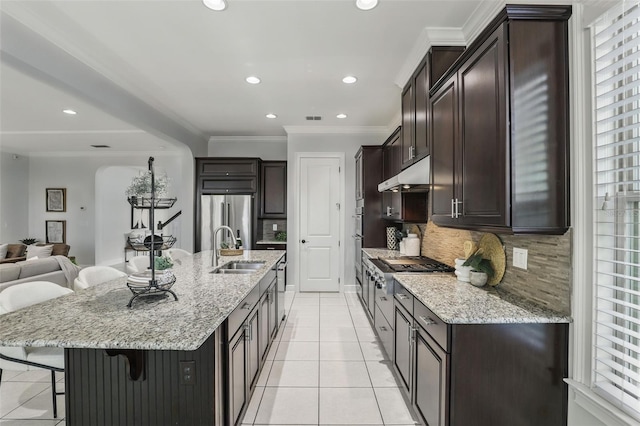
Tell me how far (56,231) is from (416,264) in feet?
27.4

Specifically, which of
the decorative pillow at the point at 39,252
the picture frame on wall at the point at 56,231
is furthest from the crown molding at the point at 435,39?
the picture frame on wall at the point at 56,231

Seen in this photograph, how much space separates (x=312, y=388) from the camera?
94.7 inches

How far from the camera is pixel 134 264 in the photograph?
3.17 metres

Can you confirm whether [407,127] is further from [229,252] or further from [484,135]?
[229,252]

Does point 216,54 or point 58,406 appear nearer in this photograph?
point 58,406

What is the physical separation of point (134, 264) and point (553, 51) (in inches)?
146

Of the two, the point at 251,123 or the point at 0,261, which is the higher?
the point at 251,123

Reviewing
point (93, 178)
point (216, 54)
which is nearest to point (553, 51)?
point (216, 54)

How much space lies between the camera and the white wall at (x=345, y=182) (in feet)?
17.1

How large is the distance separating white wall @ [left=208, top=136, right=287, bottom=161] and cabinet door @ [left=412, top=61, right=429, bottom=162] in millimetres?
3573

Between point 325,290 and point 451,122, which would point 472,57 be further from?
point 325,290

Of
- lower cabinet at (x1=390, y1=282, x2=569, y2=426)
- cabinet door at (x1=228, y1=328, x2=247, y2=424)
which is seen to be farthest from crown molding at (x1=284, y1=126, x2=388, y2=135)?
lower cabinet at (x1=390, y1=282, x2=569, y2=426)

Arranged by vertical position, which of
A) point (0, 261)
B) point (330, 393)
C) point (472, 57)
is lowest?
point (330, 393)

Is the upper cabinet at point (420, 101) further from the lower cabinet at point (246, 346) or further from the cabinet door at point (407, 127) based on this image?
the lower cabinet at point (246, 346)
